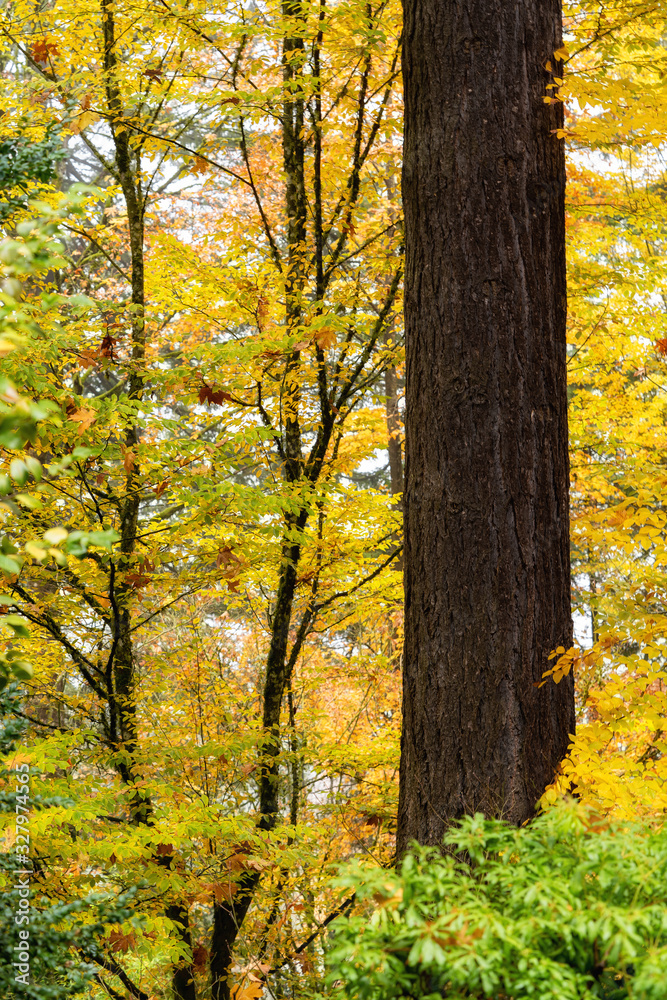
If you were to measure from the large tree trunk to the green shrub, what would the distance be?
744 mm

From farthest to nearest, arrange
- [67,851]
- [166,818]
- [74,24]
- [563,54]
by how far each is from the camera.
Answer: [74,24] → [166,818] → [67,851] → [563,54]

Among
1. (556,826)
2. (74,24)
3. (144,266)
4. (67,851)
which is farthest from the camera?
(144,266)

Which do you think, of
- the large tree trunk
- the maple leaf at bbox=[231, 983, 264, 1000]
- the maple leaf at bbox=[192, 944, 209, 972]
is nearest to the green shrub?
the large tree trunk

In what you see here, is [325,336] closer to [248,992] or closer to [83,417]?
[83,417]

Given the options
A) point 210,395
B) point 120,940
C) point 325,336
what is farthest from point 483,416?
point 120,940

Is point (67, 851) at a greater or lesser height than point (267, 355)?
lesser

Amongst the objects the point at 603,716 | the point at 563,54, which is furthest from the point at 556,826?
the point at 563,54

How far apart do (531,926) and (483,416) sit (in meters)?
1.61

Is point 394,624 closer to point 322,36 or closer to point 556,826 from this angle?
point 322,36

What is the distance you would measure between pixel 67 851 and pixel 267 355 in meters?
2.56

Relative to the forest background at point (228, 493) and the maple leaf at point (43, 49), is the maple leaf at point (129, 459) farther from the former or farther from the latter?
the maple leaf at point (43, 49)

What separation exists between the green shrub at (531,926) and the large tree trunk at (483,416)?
74 cm

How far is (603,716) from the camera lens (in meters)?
2.31

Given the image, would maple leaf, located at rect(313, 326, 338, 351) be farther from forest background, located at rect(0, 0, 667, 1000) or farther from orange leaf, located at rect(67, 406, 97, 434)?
orange leaf, located at rect(67, 406, 97, 434)
